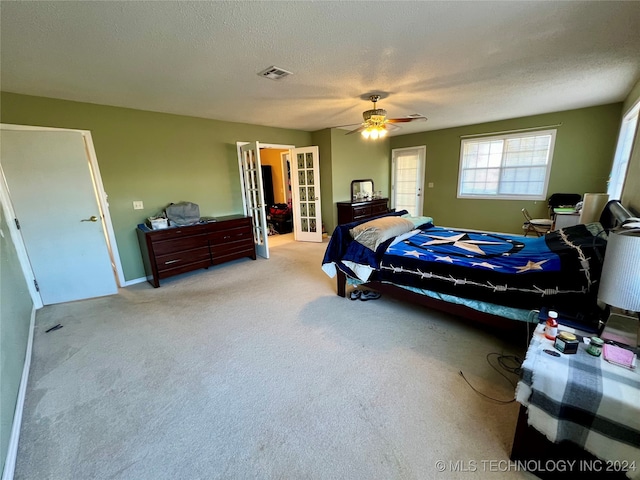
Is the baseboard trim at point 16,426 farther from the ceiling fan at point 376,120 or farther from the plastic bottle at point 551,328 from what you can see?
the ceiling fan at point 376,120

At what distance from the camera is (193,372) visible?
6.39 ft

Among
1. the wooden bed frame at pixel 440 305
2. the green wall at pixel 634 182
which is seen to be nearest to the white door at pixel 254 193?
the wooden bed frame at pixel 440 305

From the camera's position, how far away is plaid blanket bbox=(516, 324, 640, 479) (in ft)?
3.26

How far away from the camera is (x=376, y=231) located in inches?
108

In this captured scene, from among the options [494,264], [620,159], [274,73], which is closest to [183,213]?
[274,73]

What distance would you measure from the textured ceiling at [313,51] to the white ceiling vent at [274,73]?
0.07m

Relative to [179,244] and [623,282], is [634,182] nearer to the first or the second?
[623,282]

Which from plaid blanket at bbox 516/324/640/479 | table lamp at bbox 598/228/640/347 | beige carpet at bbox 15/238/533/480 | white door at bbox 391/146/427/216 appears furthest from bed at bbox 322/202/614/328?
white door at bbox 391/146/427/216

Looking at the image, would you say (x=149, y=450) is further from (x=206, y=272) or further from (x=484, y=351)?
(x=206, y=272)

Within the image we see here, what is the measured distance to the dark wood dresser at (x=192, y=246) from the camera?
3.52m

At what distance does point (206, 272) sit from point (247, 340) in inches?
84.7

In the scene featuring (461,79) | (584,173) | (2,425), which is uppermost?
(461,79)

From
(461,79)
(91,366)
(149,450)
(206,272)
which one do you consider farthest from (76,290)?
(461,79)

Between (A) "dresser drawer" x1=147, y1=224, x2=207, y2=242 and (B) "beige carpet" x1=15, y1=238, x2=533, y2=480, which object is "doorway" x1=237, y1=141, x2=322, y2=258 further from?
(B) "beige carpet" x1=15, y1=238, x2=533, y2=480
